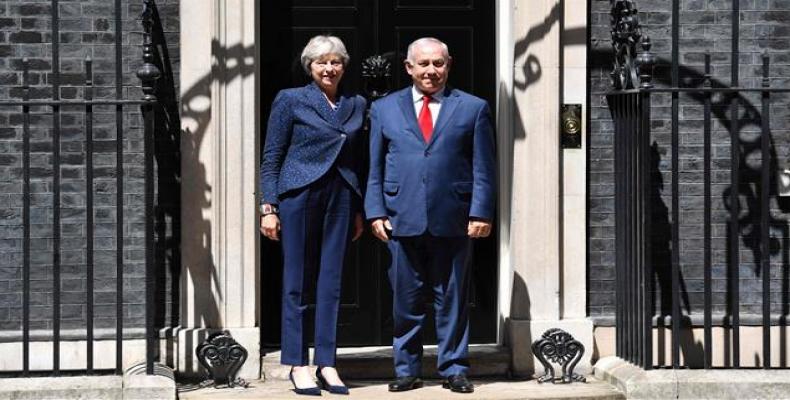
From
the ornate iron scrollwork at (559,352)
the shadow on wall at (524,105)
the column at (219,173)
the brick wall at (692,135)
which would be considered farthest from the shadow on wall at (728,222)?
the column at (219,173)

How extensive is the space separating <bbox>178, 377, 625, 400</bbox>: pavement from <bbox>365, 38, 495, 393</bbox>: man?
0.32 feet

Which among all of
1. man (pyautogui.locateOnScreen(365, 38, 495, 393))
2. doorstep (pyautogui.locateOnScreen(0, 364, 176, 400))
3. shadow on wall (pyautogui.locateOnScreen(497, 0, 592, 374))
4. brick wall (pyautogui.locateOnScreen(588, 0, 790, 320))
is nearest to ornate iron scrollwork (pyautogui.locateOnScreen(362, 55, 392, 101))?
shadow on wall (pyautogui.locateOnScreen(497, 0, 592, 374))

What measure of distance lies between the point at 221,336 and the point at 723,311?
273 cm

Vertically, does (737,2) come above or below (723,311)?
above

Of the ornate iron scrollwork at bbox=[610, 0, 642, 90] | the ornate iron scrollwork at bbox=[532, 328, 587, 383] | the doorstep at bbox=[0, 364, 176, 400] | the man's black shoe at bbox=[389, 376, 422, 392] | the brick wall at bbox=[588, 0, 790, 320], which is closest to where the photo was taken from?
the doorstep at bbox=[0, 364, 176, 400]

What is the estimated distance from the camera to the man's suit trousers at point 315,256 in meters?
7.88

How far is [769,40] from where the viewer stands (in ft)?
28.6

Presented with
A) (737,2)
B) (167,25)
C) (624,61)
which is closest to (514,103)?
(624,61)

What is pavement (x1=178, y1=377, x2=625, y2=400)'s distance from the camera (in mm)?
7887

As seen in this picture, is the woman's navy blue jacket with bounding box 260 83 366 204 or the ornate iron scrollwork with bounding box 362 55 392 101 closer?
the woman's navy blue jacket with bounding box 260 83 366 204

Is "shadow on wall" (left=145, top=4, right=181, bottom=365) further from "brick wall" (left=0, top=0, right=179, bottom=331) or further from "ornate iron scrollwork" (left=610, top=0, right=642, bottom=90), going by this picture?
"ornate iron scrollwork" (left=610, top=0, right=642, bottom=90)

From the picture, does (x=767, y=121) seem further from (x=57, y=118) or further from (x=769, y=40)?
(x=57, y=118)

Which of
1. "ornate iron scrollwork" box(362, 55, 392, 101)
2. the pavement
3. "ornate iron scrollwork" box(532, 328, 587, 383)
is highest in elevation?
"ornate iron scrollwork" box(362, 55, 392, 101)

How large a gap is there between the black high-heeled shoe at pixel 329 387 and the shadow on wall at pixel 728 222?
1834 mm
